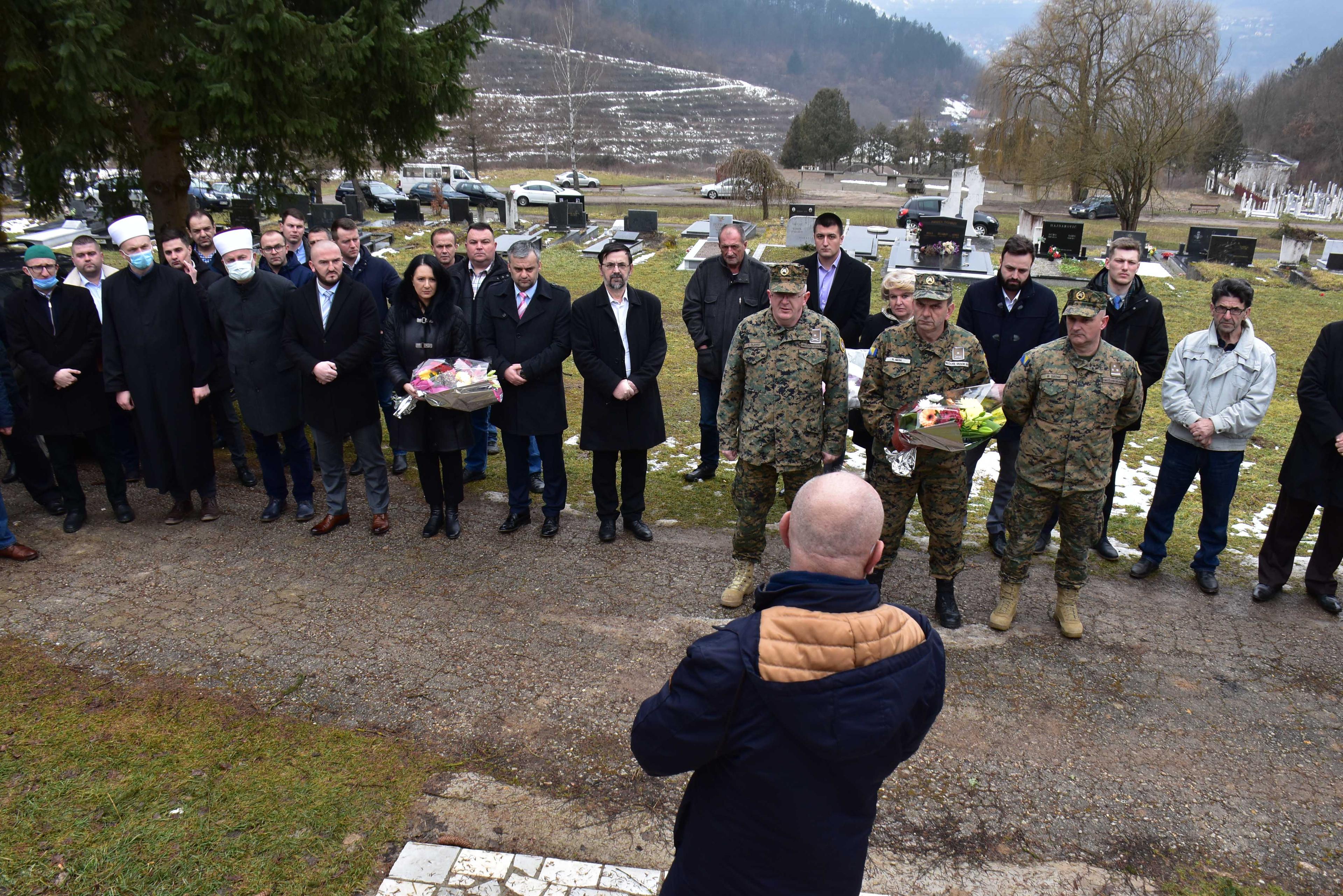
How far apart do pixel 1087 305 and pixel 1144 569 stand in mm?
2108

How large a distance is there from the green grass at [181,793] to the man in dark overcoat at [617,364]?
255cm

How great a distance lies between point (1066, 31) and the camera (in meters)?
31.5

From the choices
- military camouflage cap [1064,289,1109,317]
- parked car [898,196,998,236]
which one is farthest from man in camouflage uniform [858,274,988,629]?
parked car [898,196,998,236]

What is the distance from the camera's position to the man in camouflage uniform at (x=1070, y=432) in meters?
4.45

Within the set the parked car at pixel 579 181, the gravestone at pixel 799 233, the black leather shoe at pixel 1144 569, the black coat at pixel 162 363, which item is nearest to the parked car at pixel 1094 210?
the gravestone at pixel 799 233

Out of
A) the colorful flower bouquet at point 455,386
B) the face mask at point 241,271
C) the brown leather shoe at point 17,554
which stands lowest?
the brown leather shoe at point 17,554

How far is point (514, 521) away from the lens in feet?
19.7

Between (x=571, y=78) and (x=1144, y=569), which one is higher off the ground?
(x=571, y=78)

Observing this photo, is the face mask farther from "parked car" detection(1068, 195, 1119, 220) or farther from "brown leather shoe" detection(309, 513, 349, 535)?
"parked car" detection(1068, 195, 1119, 220)

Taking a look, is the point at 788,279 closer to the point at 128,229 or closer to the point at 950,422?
the point at 950,422

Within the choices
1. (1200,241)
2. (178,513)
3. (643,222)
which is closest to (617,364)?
(178,513)

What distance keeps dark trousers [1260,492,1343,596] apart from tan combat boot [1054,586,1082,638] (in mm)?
1454

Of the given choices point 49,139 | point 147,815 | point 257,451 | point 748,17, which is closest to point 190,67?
point 49,139

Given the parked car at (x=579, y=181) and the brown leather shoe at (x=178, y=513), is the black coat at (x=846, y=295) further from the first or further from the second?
the parked car at (x=579, y=181)
